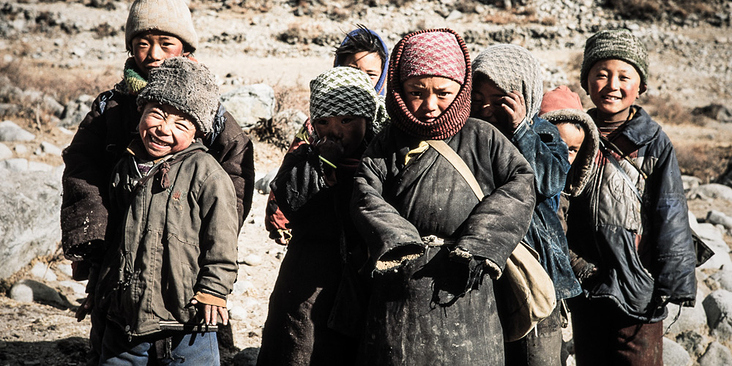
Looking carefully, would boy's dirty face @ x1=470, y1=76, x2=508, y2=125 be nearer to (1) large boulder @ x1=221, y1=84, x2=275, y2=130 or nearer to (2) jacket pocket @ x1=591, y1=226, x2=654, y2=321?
(2) jacket pocket @ x1=591, y1=226, x2=654, y2=321

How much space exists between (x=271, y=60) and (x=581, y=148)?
1490 centimetres

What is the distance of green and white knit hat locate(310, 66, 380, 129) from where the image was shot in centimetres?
257

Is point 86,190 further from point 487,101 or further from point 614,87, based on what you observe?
point 614,87

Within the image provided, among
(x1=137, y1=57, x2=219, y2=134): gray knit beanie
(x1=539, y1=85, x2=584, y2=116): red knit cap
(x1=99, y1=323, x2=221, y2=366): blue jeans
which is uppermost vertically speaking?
(x1=137, y1=57, x2=219, y2=134): gray knit beanie

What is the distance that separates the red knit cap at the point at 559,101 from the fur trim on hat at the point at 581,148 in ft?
0.45

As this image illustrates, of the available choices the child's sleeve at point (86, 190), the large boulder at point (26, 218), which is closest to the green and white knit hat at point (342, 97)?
the child's sleeve at point (86, 190)

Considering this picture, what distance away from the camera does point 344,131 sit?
2600 millimetres

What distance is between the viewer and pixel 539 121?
2574mm

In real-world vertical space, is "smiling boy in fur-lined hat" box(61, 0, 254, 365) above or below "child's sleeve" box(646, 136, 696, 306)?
above

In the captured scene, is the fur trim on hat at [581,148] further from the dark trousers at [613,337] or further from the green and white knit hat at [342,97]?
the green and white knit hat at [342,97]

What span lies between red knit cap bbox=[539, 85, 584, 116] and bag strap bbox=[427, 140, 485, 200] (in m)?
0.81

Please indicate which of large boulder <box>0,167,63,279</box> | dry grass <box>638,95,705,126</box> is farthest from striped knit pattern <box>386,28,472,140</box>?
dry grass <box>638,95,705,126</box>

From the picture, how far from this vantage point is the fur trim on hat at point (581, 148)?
2.69m

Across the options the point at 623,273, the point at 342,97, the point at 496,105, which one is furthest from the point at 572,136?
the point at 342,97
